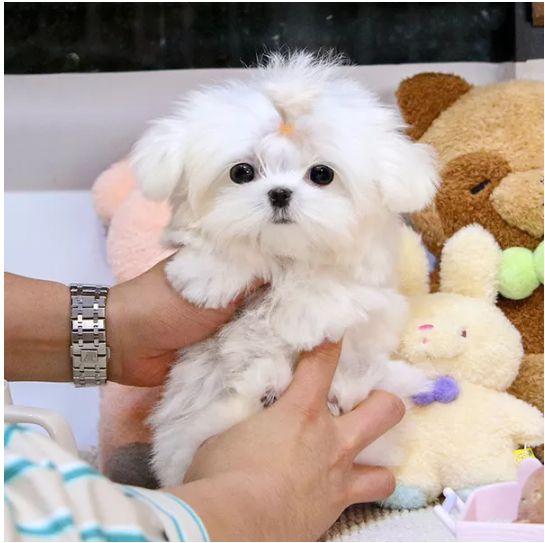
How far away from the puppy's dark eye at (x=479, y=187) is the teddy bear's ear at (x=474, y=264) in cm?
7

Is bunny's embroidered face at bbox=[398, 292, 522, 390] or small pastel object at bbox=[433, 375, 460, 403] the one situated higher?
bunny's embroidered face at bbox=[398, 292, 522, 390]

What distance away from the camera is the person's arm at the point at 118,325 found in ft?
3.99

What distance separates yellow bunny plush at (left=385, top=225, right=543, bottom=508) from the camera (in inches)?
51.3

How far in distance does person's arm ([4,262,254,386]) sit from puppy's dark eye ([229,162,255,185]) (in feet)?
0.61

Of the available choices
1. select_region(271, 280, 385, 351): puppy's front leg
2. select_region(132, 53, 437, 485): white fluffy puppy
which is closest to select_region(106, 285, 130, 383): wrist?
select_region(132, 53, 437, 485): white fluffy puppy

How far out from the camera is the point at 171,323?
1.21 metres

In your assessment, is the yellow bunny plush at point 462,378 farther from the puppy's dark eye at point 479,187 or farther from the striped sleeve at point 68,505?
the striped sleeve at point 68,505

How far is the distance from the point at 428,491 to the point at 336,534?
0.60ft

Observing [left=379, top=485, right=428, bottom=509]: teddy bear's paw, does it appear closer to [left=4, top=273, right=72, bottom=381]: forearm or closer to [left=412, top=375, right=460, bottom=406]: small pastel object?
[left=412, top=375, right=460, bottom=406]: small pastel object

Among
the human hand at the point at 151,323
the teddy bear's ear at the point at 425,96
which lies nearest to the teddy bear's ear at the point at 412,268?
the teddy bear's ear at the point at 425,96

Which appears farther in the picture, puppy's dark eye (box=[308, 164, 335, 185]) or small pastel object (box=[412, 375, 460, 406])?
small pastel object (box=[412, 375, 460, 406])

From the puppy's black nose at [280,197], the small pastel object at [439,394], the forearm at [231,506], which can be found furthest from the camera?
the small pastel object at [439,394]

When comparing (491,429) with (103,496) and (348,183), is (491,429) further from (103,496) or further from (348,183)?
(103,496)

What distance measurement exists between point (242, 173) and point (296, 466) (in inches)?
17.2
